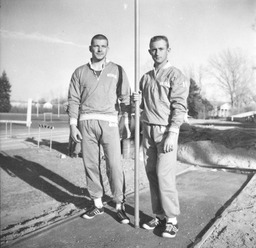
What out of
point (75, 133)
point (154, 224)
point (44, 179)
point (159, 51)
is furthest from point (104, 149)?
point (44, 179)

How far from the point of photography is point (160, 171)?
286 centimetres

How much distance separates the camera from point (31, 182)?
202 inches

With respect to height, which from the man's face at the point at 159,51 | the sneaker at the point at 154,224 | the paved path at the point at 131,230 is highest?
the man's face at the point at 159,51

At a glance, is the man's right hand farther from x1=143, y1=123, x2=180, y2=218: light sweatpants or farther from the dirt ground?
the dirt ground

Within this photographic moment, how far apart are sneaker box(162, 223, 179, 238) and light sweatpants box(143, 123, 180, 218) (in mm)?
99

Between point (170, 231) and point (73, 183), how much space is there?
2.77 metres

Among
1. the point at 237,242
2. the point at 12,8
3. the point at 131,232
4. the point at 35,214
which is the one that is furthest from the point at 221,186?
the point at 12,8

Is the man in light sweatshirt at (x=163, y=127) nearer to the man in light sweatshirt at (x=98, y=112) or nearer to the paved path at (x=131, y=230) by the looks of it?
the paved path at (x=131, y=230)

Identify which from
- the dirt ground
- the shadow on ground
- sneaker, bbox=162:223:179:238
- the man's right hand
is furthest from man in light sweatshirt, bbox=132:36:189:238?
the shadow on ground

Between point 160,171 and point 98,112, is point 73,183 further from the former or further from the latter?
point 160,171

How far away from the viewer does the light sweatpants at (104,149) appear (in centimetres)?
324

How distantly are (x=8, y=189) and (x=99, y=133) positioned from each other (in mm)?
2437

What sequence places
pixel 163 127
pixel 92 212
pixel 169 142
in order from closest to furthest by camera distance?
pixel 169 142
pixel 163 127
pixel 92 212

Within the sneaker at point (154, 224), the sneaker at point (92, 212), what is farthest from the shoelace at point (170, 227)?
the sneaker at point (92, 212)
